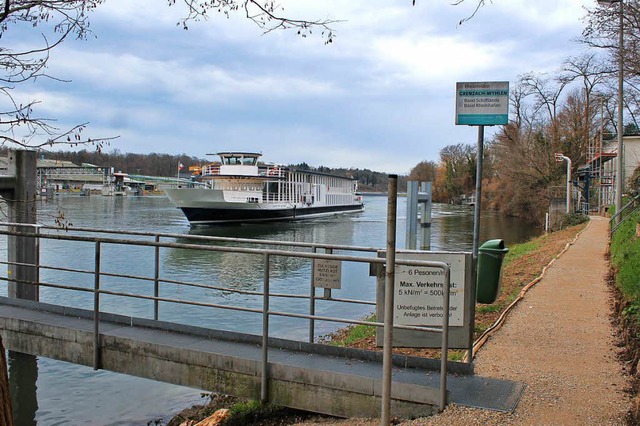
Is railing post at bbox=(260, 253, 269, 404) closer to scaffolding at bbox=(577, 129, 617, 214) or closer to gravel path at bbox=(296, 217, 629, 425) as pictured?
gravel path at bbox=(296, 217, 629, 425)

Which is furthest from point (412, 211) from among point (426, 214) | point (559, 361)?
point (559, 361)

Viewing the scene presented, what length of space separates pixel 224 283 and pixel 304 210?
46372 mm

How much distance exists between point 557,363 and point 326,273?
256 cm

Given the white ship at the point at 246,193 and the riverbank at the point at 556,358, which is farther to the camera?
the white ship at the point at 246,193

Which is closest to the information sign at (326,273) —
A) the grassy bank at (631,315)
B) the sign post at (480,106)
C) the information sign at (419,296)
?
the information sign at (419,296)

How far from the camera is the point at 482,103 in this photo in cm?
592

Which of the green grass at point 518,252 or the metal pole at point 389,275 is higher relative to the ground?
the metal pole at point 389,275

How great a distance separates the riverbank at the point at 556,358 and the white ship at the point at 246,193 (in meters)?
39.7

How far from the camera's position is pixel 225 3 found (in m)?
5.28

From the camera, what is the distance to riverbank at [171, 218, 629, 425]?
182 inches

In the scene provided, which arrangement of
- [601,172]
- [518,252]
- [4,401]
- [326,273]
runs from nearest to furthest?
[4,401] → [326,273] → [518,252] → [601,172]

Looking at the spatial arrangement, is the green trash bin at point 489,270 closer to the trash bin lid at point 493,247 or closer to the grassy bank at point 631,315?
the trash bin lid at point 493,247

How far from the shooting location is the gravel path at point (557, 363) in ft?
15.1

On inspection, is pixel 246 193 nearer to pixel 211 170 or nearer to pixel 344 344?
pixel 211 170
